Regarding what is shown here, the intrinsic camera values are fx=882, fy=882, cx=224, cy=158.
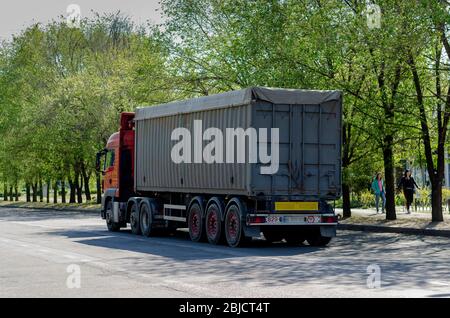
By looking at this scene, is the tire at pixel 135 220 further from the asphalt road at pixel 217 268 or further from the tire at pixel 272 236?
the tire at pixel 272 236

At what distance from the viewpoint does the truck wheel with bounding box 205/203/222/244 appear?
19.7 meters

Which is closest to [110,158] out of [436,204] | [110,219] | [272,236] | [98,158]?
[98,158]

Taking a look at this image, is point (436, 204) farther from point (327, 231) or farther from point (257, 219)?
point (257, 219)

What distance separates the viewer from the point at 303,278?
12656 mm

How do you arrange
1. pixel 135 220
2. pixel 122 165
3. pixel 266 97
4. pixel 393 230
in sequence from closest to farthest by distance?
pixel 266 97 → pixel 135 220 → pixel 393 230 → pixel 122 165

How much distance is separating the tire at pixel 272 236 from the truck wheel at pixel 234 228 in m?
1.58

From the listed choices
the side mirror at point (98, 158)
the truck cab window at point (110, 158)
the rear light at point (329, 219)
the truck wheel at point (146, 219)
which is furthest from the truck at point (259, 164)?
the side mirror at point (98, 158)

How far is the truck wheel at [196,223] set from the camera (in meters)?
20.6

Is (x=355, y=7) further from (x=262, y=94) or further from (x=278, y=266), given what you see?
(x=278, y=266)

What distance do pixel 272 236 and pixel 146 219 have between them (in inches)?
157

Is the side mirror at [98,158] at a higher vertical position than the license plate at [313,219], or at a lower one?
higher

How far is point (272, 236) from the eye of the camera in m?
21.3

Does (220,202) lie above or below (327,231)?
above
